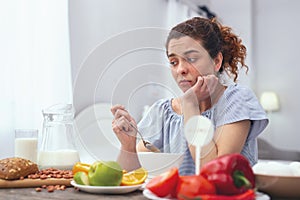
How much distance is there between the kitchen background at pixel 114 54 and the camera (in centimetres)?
100

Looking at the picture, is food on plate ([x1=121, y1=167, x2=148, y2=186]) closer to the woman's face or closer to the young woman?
the young woman

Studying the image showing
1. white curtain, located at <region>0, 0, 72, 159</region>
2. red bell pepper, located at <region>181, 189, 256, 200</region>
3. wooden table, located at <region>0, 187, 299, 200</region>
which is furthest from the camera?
white curtain, located at <region>0, 0, 72, 159</region>

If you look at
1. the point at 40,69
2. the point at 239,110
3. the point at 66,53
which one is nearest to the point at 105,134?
the point at 239,110

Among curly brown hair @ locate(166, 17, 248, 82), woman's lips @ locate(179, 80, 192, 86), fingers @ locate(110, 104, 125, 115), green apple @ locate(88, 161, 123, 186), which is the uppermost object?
curly brown hair @ locate(166, 17, 248, 82)

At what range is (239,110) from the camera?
122cm

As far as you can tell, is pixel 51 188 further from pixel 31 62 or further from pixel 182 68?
pixel 31 62

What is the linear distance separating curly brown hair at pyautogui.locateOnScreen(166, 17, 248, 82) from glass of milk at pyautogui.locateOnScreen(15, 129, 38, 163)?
1.92 feet

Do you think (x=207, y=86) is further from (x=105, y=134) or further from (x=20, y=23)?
(x=20, y=23)

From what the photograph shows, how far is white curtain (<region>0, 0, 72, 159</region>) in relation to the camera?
6.10 ft

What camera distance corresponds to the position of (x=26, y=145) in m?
1.27

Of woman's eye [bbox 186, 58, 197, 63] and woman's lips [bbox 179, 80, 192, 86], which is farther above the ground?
woman's eye [bbox 186, 58, 197, 63]

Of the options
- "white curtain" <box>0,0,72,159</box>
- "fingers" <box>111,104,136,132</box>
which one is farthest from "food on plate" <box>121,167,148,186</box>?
"white curtain" <box>0,0,72,159</box>

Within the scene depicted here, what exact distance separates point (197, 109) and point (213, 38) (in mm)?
248

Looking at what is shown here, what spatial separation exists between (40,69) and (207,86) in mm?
1260
